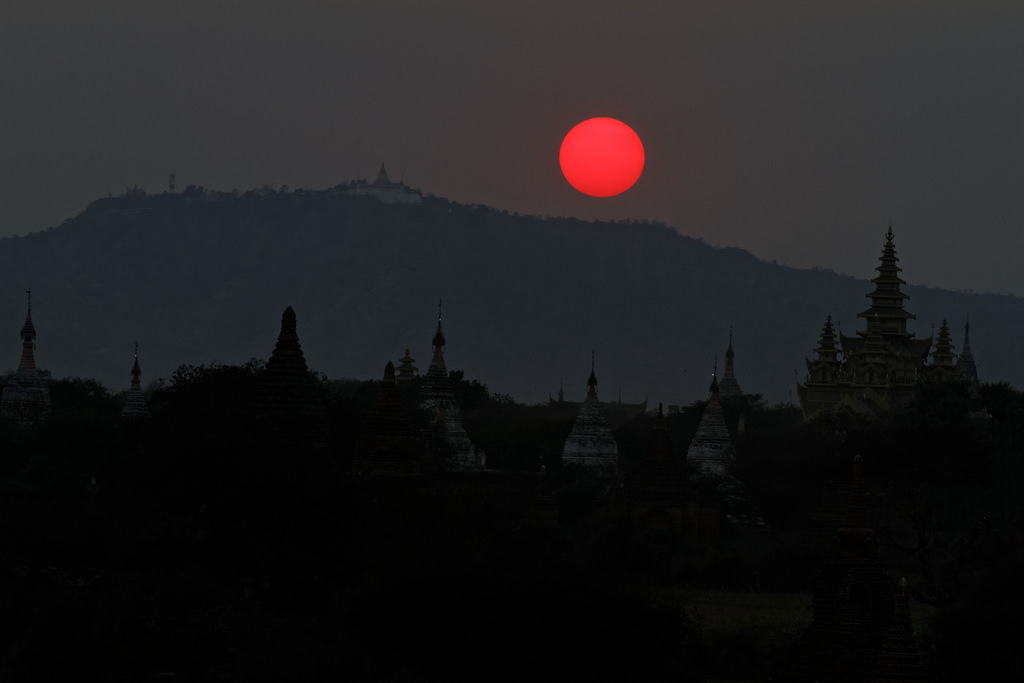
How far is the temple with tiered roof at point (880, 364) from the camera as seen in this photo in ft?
431

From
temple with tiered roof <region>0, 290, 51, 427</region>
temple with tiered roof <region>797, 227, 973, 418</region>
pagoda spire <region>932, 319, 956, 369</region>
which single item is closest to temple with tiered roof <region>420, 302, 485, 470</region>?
temple with tiered roof <region>0, 290, 51, 427</region>

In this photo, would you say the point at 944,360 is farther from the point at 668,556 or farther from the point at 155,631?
the point at 155,631

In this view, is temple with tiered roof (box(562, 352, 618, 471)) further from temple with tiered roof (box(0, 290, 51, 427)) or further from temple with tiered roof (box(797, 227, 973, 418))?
temple with tiered roof (box(797, 227, 973, 418))

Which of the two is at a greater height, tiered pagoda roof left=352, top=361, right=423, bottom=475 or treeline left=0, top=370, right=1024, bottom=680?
tiered pagoda roof left=352, top=361, right=423, bottom=475

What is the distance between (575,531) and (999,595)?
2581cm

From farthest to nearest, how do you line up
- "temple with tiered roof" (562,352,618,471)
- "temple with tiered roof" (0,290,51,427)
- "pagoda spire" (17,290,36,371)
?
1. "pagoda spire" (17,290,36,371)
2. "temple with tiered roof" (0,290,51,427)
3. "temple with tiered roof" (562,352,618,471)

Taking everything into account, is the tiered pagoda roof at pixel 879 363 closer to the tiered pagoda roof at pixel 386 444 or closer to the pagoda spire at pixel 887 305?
the pagoda spire at pixel 887 305

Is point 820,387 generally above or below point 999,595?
above

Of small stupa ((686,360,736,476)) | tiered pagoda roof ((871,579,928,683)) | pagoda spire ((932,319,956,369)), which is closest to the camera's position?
tiered pagoda roof ((871,579,928,683))

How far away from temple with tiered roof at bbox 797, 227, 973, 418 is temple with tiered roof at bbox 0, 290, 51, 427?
4009cm

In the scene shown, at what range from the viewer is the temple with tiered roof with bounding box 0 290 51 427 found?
347ft

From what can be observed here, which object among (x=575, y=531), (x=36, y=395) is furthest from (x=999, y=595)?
(x=36, y=395)

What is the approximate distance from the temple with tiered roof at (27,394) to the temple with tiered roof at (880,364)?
132ft

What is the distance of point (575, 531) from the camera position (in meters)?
81.1
